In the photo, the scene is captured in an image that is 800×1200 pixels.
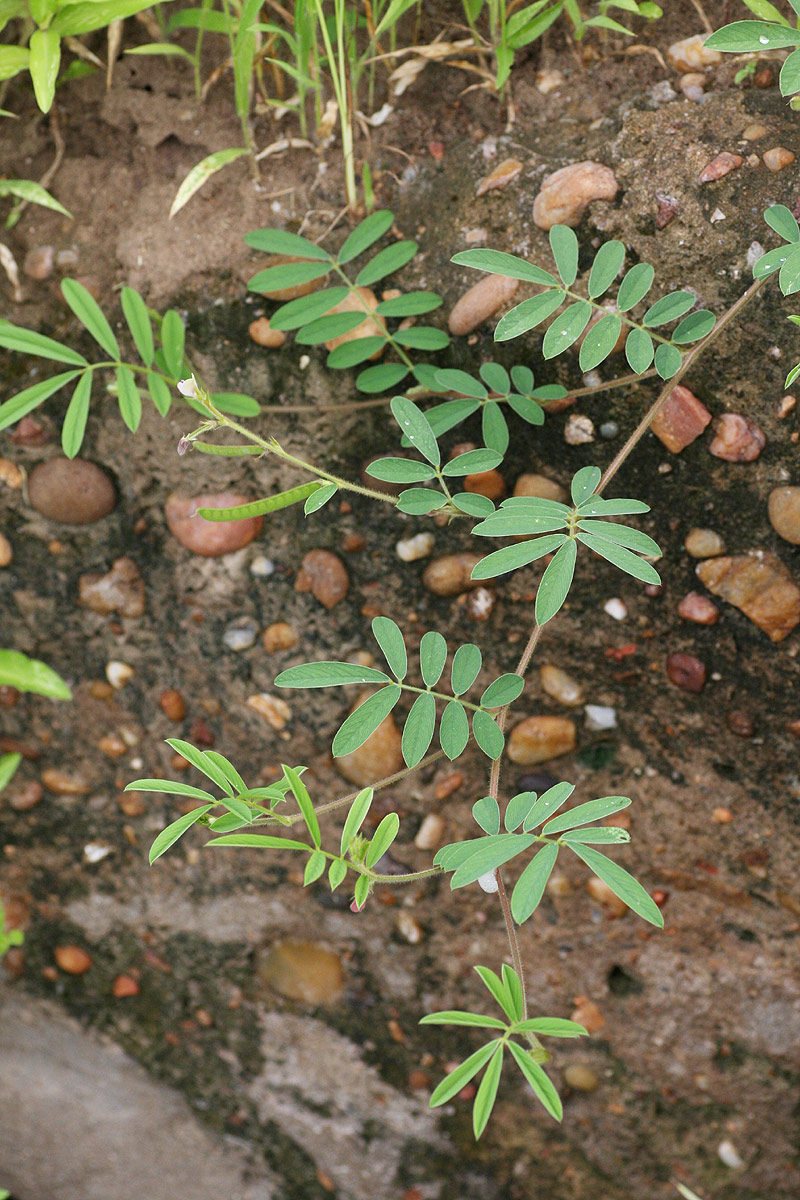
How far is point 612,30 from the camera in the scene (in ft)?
4.90

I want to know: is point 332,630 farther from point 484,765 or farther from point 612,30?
point 612,30

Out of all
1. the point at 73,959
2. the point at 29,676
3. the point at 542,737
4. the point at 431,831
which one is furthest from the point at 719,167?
the point at 73,959

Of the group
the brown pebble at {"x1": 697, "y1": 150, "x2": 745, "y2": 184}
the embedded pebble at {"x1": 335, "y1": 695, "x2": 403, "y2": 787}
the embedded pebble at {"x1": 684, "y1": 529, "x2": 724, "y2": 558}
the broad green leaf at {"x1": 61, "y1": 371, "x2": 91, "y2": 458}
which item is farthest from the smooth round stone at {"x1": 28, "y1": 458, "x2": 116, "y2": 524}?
the brown pebble at {"x1": 697, "y1": 150, "x2": 745, "y2": 184}

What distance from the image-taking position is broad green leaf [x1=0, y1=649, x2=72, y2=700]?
67.2 inches

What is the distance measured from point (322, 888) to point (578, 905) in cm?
52

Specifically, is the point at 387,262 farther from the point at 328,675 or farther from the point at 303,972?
the point at 303,972

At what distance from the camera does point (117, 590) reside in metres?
1.77

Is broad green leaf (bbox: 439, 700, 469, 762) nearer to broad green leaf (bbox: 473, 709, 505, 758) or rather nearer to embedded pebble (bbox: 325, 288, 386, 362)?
broad green leaf (bbox: 473, 709, 505, 758)

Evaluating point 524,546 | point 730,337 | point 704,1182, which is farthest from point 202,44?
point 704,1182

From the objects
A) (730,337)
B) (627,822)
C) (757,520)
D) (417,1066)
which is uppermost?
(730,337)

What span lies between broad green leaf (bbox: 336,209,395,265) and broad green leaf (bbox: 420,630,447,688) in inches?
26.1

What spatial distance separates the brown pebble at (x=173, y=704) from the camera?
1798 millimetres

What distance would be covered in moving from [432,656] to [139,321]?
771 millimetres

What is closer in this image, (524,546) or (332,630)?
(524,546)
